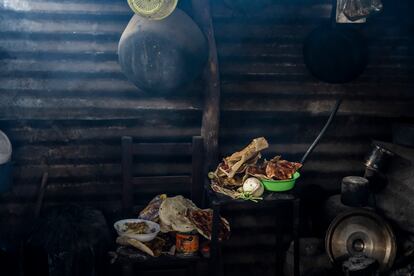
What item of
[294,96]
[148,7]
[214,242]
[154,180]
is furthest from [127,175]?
[294,96]

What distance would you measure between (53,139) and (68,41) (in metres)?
1.35

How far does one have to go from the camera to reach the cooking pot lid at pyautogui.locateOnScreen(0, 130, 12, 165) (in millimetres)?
5391

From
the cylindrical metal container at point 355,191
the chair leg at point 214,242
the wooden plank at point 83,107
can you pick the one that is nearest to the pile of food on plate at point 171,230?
the chair leg at point 214,242

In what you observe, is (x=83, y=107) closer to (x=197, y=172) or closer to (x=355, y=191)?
(x=197, y=172)

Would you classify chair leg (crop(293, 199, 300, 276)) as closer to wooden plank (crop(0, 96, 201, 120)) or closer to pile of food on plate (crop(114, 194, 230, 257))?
pile of food on plate (crop(114, 194, 230, 257))

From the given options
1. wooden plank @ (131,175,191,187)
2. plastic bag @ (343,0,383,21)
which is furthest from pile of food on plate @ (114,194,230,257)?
plastic bag @ (343,0,383,21)

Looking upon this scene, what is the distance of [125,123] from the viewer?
6.13 m

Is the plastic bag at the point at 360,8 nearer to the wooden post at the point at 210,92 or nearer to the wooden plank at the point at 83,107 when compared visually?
the wooden post at the point at 210,92

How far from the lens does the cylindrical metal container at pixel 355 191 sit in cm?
591

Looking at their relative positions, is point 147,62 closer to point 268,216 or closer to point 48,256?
point 48,256

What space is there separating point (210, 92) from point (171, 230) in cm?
193

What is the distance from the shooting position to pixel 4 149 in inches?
214

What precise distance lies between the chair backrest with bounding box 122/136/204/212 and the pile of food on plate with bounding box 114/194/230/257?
1.03 ft

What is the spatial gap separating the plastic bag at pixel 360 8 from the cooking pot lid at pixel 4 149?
4481mm
